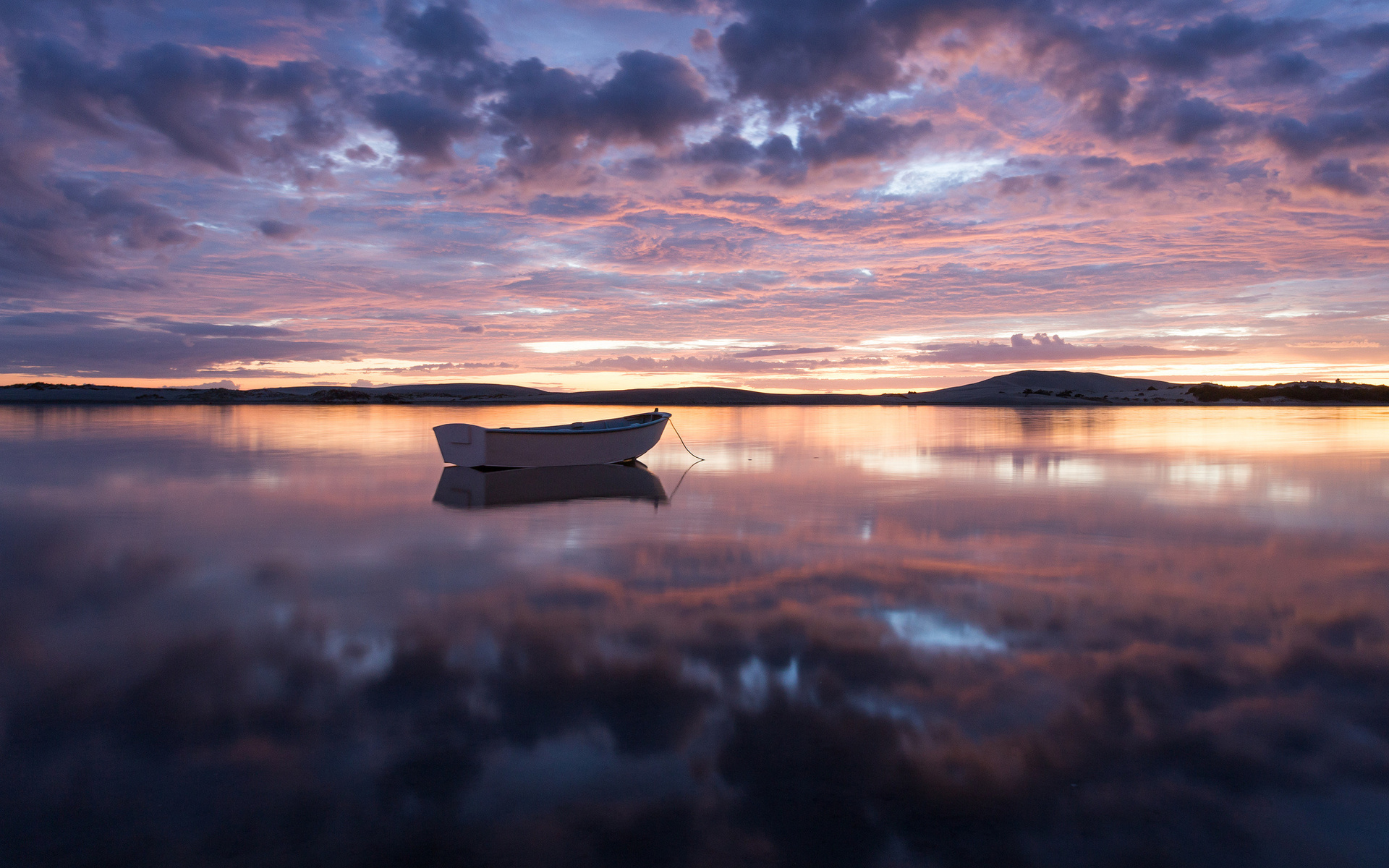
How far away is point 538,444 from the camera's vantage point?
52.2 feet

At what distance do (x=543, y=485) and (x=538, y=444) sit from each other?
242cm

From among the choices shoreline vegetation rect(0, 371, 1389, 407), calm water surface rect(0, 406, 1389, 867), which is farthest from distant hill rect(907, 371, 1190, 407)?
calm water surface rect(0, 406, 1389, 867)

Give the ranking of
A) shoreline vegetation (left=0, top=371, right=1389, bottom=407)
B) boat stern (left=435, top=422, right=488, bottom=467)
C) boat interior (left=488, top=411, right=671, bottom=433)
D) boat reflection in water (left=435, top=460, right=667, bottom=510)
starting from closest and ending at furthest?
boat reflection in water (left=435, top=460, right=667, bottom=510) → boat stern (left=435, top=422, right=488, bottom=467) → boat interior (left=488, top=411, right=671, bottom=433) → shoreline vegetation (left=0, top=371, right=1389, bottom=407)

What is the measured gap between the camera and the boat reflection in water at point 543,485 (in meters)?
11.5

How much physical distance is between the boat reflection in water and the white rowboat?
0.24 meters

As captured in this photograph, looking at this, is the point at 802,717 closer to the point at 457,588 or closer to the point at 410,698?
the point at 410,698

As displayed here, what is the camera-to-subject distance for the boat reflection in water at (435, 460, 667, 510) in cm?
1155

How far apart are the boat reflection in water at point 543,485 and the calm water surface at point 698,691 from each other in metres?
2.07

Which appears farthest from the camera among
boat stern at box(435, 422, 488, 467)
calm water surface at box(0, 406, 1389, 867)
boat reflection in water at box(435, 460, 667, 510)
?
boat stern at box(435, 422, 488, 467)

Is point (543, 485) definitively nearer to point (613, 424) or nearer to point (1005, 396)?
point (613, 424)

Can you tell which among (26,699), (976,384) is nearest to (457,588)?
(26,699)

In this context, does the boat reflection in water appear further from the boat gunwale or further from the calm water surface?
the calm water surface

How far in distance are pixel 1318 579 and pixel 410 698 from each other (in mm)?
7105

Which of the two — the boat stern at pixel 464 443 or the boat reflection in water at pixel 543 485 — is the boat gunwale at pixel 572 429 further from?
the boat reflection in water at pixel 543 485
